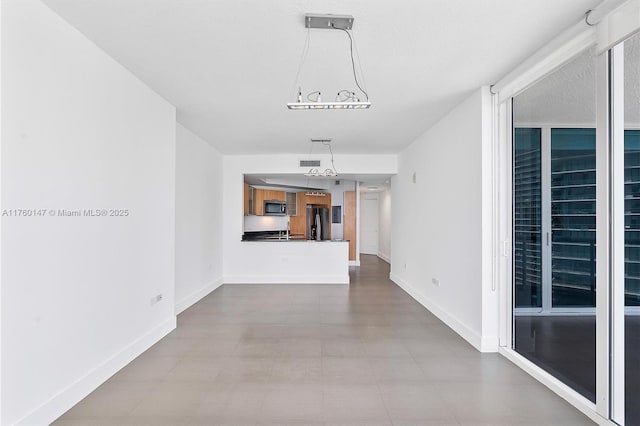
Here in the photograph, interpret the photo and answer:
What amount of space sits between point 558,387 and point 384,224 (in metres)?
9.23

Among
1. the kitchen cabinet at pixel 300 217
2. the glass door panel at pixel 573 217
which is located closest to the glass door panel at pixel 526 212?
the glass door panel at pixel 573 217

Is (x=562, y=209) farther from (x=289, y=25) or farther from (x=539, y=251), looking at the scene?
(x=289, y=25)

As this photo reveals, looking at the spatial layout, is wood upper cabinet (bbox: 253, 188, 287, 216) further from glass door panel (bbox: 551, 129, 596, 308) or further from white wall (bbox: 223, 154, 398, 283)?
glass door panel (bbox: 551, 129, 596, 308)

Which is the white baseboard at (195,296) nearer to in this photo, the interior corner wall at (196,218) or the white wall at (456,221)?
the interior corner wall at (196,218)

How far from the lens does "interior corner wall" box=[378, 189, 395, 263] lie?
11273mm

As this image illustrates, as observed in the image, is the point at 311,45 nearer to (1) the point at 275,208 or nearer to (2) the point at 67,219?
(2) the point at 67,219

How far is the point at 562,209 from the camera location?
128 inches

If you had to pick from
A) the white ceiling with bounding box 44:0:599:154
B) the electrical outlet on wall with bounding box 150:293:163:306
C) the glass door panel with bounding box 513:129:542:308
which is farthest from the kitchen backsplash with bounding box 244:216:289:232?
the glass door panel with bounding box 513:129:542:308

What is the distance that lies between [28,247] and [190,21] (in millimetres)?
1904

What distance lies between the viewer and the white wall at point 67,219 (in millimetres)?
1998

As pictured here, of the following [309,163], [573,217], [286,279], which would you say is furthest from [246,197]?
[573,217]

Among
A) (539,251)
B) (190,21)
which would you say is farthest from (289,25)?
(539,251)

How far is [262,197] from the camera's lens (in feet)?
29.8

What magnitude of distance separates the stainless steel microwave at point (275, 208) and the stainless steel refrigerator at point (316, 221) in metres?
0.92
